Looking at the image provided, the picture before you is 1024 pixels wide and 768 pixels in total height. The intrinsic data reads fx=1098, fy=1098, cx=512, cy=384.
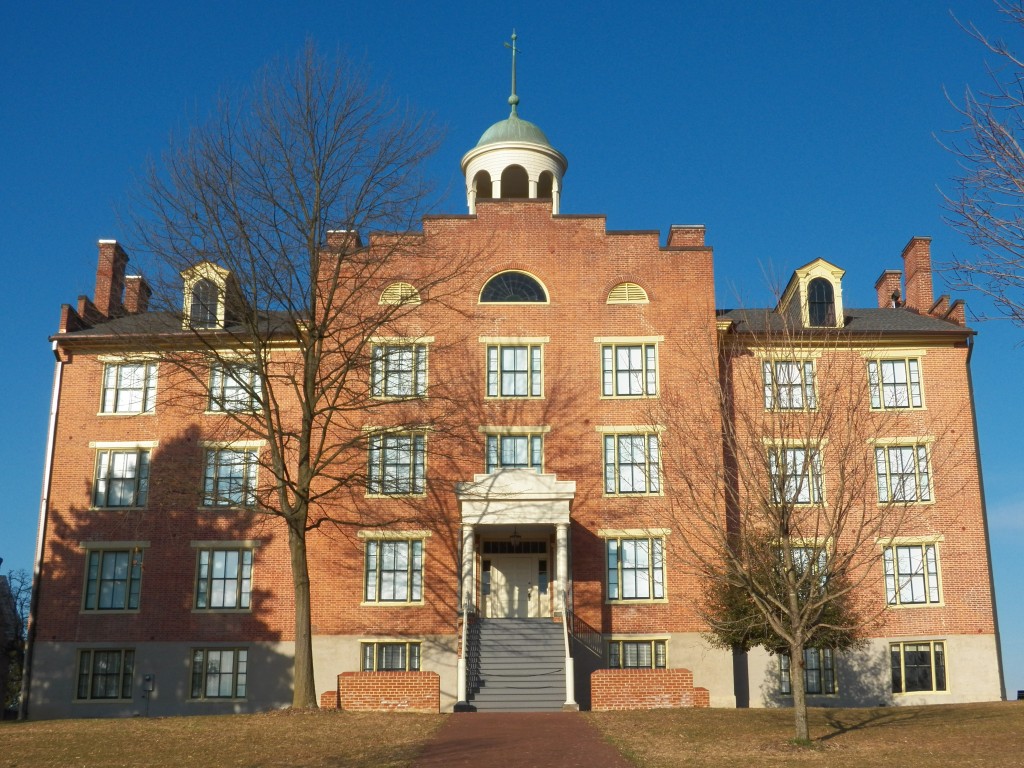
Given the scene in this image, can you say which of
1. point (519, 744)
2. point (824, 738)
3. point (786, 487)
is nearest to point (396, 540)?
point (519, 744)

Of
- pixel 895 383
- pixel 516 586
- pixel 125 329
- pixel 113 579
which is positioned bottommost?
pixel 516 586

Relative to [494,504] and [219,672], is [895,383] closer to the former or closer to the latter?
[494,504]

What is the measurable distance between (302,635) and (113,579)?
941 centimetres

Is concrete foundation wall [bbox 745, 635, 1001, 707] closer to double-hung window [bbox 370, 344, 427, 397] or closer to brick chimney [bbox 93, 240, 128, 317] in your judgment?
double-hung window [bbox 370, 344, 427, 397]

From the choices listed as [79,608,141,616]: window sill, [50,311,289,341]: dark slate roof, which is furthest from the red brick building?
[50,311,289,341]: dark slate roof

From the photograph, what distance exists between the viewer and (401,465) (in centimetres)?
3184

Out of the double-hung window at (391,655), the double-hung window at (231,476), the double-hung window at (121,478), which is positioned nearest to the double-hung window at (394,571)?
the double-hung window at (391,655)

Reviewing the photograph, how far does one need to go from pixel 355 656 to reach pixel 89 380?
467 inches

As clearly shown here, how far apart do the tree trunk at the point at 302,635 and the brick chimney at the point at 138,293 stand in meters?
6.26

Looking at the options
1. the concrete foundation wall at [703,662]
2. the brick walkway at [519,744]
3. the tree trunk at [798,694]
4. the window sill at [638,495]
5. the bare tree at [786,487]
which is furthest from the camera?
the window sill at [638,495]

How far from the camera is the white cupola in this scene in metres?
36.0

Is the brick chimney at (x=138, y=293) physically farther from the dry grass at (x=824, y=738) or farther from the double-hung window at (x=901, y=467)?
the double-hung window at (x=901, y=467)

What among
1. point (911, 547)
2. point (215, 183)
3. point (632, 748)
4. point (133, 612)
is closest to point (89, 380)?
point (133, 612)

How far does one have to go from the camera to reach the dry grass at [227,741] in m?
17.0
